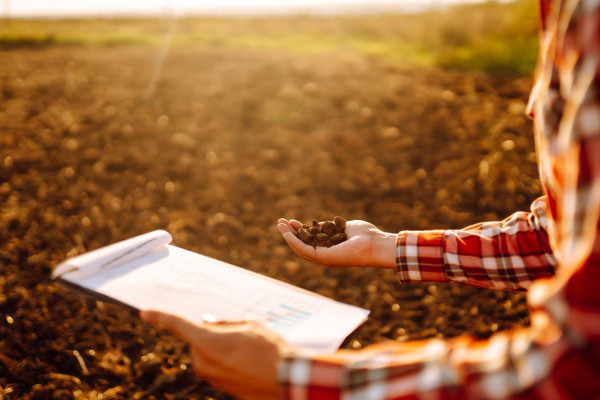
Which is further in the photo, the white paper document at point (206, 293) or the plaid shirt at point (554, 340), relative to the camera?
the white paper document at point (206, 293)

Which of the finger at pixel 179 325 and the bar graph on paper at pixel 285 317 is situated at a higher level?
the finger at pixel 179 325

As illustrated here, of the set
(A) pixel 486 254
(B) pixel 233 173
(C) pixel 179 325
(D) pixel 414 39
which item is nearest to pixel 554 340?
(C) pixel 179 325

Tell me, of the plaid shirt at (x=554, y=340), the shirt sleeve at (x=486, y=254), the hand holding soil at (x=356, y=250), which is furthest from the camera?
the hand holding soil at (x=356, y=250)

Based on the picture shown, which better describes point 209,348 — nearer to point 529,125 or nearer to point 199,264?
point 199,264

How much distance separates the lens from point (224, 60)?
8781mm

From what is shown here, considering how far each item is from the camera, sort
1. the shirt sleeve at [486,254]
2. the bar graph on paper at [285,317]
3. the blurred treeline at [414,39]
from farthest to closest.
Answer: the blurred treeline at [414,39]
the shirt sleeve at [486,254]
the bar graph on paper at [285,317]

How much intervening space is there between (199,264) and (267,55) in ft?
27.0

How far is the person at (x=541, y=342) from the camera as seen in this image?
2.15ft

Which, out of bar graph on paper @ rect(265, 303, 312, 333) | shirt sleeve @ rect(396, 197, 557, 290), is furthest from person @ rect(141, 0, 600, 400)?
shirt sleeve @ rect(396, 197, 557, 290)

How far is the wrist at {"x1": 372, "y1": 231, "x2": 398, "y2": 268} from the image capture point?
157 centimetres

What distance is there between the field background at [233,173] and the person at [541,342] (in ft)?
1.27

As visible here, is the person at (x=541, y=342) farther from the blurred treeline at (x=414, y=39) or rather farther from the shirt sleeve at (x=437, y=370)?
the blurred treeline at (x=414, y=39)

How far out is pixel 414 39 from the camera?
434 inches

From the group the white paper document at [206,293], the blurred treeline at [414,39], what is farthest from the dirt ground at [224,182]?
the blurred treeline at [414,39]
